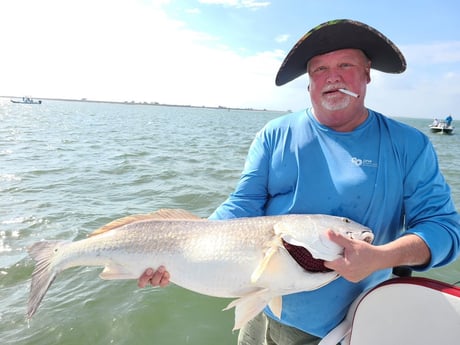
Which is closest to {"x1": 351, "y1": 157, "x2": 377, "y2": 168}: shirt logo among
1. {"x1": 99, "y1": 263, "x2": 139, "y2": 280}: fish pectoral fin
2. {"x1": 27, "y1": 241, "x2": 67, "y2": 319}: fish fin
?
{"x1": 99, "y1": 263, "x2": 139, "y2": 280}: fish pectoral fin

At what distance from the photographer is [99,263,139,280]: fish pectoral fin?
2.77 m

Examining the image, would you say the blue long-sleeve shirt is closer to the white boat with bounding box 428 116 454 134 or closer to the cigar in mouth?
the cigar in mouth

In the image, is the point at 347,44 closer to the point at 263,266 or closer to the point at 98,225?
the point at 263,266

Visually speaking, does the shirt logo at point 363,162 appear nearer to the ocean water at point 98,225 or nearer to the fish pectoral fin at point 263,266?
the fish pectoral fin at point 263,266

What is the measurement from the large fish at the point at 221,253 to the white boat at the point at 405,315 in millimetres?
419

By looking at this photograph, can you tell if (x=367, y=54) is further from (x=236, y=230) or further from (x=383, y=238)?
(x=236, y=230)

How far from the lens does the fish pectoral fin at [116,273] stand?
9.07 feet

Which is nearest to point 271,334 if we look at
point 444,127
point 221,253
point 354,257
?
point 221,253

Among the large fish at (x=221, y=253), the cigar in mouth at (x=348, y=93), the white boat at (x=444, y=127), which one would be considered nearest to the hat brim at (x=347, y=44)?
the cigar in mouth at (x=348, y=93)

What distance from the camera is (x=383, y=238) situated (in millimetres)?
2725

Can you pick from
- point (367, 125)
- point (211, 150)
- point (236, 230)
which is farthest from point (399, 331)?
point (211, 150)

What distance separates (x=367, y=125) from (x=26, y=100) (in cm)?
13057

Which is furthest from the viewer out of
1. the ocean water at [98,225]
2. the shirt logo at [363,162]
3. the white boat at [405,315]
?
the ocean water at [98,225]

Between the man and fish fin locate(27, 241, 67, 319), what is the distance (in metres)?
0.85
